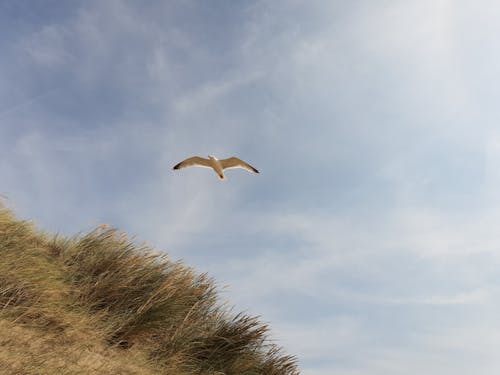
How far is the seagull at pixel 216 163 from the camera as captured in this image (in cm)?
1515

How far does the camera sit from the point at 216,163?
1523 centimetres

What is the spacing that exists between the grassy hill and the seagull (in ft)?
17.0

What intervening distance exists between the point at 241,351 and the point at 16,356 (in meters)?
4.23

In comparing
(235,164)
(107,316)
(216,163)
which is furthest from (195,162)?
(107,316)

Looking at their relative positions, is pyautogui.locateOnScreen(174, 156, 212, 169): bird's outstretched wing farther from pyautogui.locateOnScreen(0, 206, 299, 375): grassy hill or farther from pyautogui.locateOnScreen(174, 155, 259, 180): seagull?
pyautogui.locateOnScreen(0, 206, 299, 375): grassy hill

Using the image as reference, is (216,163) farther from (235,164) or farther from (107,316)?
(107,316)

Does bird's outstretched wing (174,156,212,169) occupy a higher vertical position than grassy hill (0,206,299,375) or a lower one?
higher

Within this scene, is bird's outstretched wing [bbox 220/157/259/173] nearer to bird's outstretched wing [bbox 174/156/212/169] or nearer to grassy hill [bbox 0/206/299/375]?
bird's outstretched wing [bbox 174/156/212/169]

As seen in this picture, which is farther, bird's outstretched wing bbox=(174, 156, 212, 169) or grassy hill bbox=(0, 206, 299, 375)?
bird's outstretched wing bbox=(174, 156, 212, 169)

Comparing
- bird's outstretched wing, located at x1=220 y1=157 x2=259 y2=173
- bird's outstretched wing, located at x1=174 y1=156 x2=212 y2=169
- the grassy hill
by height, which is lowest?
the grassy hill

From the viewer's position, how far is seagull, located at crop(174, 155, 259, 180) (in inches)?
596

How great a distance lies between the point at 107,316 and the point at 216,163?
7.50 meters

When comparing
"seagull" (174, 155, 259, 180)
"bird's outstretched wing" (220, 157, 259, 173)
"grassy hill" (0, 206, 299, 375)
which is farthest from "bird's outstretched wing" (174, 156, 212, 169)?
"grassy hill" (0, 206, 299, 375)

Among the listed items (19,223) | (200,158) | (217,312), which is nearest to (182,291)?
(217,312)
